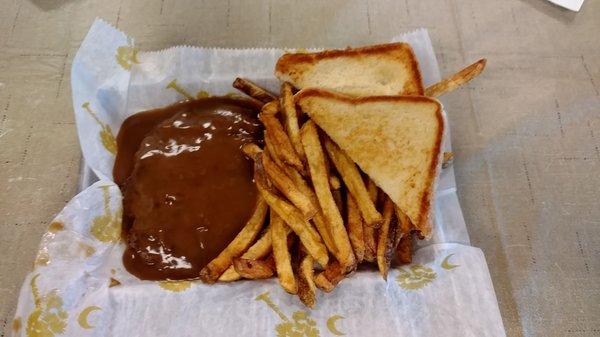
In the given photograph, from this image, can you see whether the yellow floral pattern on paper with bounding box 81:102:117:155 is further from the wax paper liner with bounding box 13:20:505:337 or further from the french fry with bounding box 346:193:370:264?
the french fry with bounding box 346:193:370:264

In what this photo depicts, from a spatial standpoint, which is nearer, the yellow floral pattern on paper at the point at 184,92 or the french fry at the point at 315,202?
the french fry at the point at 315,202

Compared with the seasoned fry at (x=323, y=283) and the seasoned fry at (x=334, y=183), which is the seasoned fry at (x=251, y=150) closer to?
the seasoned fry at (x=334, y=183)

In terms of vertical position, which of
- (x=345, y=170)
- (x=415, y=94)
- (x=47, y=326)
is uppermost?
(x=415, y=94)

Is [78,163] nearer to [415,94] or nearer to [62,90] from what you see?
[62,90]

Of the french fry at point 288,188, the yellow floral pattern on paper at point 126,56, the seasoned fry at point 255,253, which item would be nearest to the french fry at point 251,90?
the french fry at point 288,188

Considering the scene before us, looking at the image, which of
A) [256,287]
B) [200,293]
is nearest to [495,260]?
[256,287]
